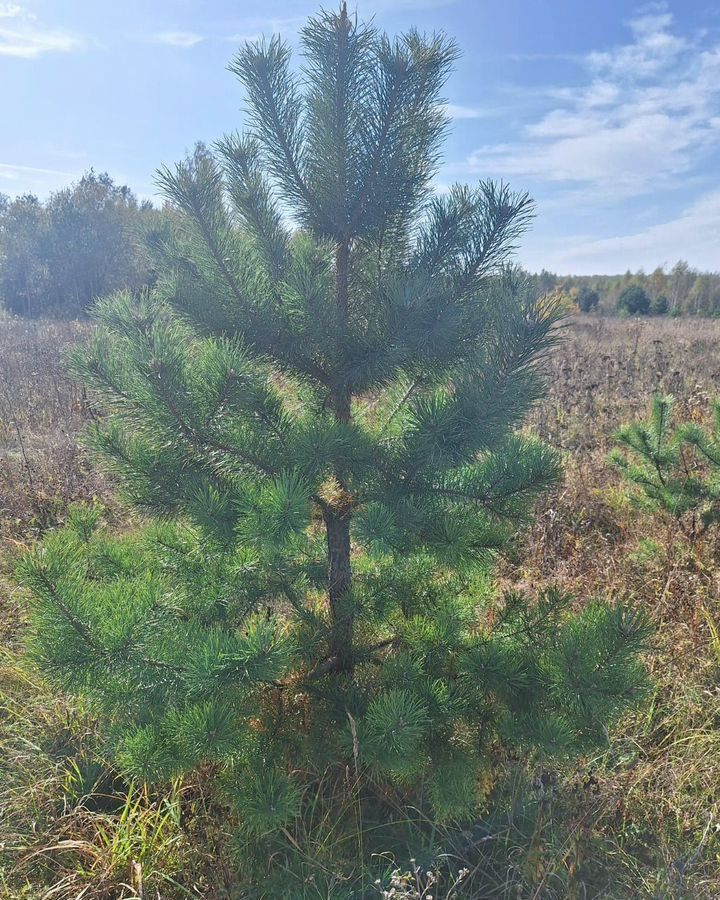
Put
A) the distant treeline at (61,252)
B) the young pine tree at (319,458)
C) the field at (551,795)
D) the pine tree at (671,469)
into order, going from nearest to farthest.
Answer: the young pine tree at (319,458) < the field at (551,795) < the pine tree at (671,469) < the distant treeline at (61,252)

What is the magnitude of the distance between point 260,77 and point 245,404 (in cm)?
101

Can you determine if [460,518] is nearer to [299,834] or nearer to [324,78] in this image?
[299,834]

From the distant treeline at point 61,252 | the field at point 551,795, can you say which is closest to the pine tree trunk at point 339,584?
the field at point 551,795

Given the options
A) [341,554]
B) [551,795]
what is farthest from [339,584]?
[551,795]

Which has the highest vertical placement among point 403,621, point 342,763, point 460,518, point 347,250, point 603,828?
point 347,250

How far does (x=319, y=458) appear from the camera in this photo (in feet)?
5.49

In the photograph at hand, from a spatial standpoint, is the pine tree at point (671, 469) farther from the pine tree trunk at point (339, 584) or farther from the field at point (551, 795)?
the pine tree trunk at point (339, 584)

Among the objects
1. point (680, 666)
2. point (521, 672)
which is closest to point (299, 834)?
point (521, 672)

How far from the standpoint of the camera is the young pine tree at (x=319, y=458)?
1.49 m

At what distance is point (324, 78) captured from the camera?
5.75 ft

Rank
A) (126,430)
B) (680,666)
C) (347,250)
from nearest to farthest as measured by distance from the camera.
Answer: (126,430) → (347,250) → (680,666)

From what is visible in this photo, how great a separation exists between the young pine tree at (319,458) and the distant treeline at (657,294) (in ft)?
91.9

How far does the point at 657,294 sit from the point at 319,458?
41.7 metres

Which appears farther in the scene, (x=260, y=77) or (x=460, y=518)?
(x=460, y=518)
